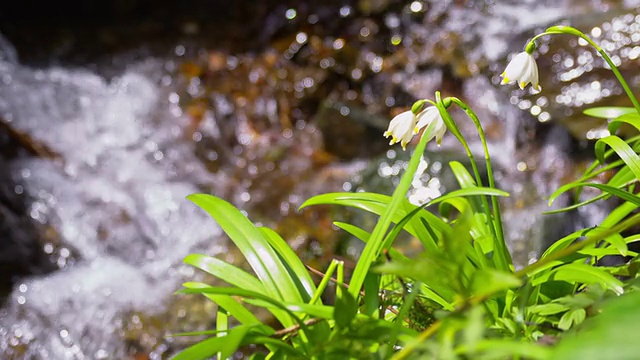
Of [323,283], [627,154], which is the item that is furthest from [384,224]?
[627,154]

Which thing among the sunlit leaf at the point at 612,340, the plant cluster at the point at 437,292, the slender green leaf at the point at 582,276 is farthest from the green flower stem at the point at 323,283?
the sunlit leaf at the point at 612,340

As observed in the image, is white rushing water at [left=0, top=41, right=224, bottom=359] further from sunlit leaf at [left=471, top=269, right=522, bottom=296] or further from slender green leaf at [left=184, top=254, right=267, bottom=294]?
sunlit leaf at [left=471, top=269, right=522, bottom=296]

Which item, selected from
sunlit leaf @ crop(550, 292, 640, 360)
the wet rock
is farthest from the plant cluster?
the wet rock

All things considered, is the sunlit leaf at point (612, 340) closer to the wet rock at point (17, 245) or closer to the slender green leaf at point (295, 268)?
the slender green leaf at point (295, 268)

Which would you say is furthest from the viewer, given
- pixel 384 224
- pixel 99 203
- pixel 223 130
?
pixel 223 130

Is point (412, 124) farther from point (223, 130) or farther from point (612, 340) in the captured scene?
point (223, 130)
